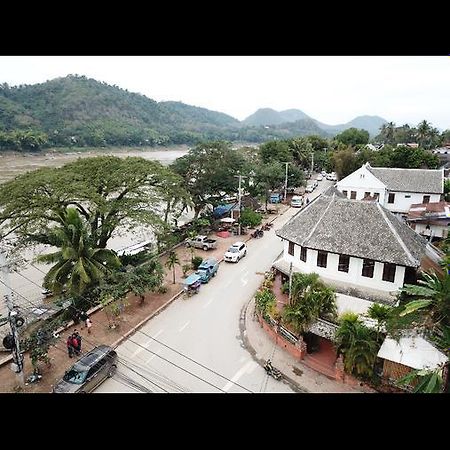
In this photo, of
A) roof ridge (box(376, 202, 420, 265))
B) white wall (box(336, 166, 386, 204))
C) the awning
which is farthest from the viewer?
white wall (box(336, 166, 386, 204))

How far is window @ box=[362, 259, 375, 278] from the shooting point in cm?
1688

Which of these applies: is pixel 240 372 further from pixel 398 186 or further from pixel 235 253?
pixel 398 186

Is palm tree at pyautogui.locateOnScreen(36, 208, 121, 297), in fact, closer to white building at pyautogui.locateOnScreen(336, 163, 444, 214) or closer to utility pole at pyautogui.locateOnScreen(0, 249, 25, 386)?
utility pole at pyautogui.locateOnScreen(0, 249, 25, 386)

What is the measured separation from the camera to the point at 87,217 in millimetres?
20250

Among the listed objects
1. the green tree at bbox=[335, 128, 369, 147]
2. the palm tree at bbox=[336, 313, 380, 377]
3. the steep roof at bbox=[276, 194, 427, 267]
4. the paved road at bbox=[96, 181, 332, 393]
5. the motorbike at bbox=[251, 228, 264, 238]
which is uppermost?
the green tree at bbox=[335, 128, 369, 147]

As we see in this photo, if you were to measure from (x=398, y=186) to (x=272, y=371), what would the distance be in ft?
87.4

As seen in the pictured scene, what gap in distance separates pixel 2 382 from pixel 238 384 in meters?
8.44

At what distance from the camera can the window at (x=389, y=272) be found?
16.5 meters

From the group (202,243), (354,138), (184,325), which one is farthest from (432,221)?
(354,138)

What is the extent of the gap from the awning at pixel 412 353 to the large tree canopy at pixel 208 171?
20960 mm

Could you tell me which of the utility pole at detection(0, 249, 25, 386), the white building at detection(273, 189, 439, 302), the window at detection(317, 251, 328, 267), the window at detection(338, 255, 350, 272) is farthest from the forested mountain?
the window at detection(338, 255, 350, 272)

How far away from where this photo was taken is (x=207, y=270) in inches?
850

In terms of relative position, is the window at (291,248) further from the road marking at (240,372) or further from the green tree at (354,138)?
the green tree at (354,138)

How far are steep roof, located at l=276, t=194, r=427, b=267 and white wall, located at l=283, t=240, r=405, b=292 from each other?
19.8 inches
